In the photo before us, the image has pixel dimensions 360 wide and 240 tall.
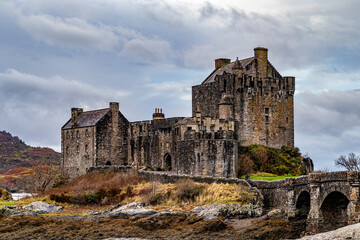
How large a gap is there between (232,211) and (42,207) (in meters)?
17.6

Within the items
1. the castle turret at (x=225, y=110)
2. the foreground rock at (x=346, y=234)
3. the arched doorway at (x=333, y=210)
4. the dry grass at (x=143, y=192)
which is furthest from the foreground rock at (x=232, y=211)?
the castle turret at (x=225, y=110)

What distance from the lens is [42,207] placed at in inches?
2068

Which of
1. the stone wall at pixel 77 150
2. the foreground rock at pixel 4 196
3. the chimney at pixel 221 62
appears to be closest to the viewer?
the foreground rock at pixel 4 196

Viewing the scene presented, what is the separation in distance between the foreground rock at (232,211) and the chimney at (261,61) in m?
22.3

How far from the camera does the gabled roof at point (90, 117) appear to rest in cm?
6871

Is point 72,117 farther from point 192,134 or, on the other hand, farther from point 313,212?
point 313,212

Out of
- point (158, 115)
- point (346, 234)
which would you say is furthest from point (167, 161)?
point (346, 234)

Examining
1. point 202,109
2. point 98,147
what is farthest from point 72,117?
point 202,109

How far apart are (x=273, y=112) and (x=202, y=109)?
735cm

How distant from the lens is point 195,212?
45.2 m

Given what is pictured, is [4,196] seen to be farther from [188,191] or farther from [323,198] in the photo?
[323,198]

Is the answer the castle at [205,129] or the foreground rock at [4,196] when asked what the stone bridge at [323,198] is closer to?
the castle at [205,129]

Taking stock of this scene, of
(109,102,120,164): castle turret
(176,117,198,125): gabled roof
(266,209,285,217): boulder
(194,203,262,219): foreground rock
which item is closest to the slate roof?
(176,117,198,125): gabled roof

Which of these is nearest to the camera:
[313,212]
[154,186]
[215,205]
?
[313,212]
